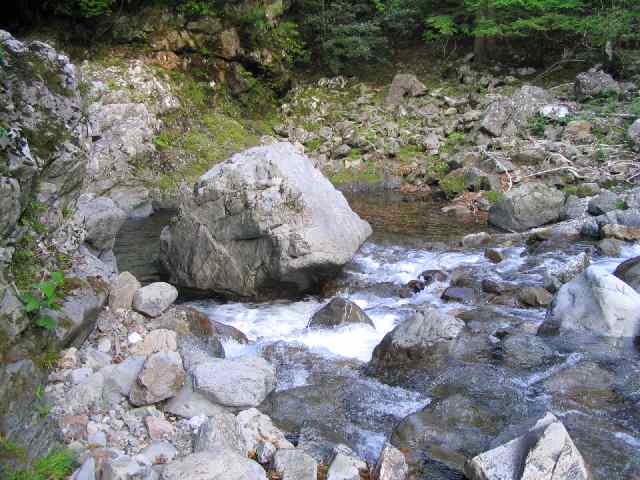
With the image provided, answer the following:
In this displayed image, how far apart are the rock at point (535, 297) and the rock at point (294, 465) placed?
4272 mm

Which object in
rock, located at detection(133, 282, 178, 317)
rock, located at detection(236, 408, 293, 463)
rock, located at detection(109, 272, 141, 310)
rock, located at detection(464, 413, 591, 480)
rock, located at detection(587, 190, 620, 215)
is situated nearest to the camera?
rock, located at detection(464, 413, 591, 480)

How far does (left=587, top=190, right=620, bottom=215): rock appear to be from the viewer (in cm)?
1091

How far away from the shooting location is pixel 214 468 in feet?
12.2

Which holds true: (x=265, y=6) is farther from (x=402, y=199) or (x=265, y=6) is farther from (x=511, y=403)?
(x=511, y=403)

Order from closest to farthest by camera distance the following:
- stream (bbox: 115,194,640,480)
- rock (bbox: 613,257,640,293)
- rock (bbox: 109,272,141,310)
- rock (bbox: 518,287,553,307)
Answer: stream (bbox: 115,194,640,480), rock (bbox: 109,272,141,310), rock (bbox: 613,257,640,293), rock (bbox: 518,287,553,307)

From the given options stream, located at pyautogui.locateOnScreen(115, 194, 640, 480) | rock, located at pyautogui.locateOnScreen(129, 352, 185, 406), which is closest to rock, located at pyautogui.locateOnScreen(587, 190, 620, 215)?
stream, located at pyautogui.locateOnScreen(115, 194, 640, 480)

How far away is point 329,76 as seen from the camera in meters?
22.6

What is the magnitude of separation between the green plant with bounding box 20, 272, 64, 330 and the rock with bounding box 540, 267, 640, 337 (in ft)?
16.7

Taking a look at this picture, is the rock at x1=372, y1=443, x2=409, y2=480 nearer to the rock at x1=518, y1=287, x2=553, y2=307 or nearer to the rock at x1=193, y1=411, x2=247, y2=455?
the rock at x1=193, y1=411, x2=247, y2=455

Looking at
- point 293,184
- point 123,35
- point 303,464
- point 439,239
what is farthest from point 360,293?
point 123,35

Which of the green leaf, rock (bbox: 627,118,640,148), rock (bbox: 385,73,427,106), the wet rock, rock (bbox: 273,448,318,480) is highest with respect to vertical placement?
rock (bbox: 385,73,427,106)

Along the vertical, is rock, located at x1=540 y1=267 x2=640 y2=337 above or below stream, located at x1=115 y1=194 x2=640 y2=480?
above

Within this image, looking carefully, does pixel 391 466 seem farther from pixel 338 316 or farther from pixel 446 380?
pixel 338 316

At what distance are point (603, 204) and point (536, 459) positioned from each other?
8.62m
